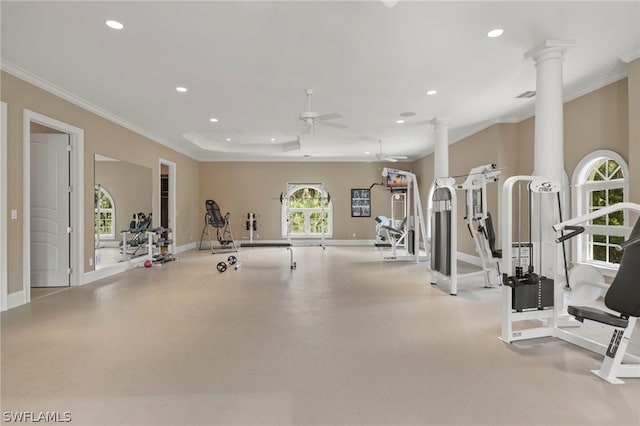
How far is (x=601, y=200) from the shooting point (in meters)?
4.79

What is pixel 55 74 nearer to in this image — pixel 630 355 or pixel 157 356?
pixel 157 356

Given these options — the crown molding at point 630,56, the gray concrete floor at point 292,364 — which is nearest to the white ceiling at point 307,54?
the crown molding at point 630,56

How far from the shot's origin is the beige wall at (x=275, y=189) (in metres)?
11.1

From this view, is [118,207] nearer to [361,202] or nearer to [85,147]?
[85,147]

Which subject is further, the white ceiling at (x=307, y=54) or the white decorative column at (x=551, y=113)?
the white decorative column at (x=551, y=113)

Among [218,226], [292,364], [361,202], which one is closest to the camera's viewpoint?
[292,364]

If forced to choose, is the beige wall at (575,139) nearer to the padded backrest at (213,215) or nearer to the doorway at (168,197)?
the padded backrest at (213,215)

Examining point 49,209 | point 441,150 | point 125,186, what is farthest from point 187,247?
point 441,150

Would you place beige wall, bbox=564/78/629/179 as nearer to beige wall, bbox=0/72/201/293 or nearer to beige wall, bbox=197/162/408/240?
beige wall, bbox=197/162/408/240

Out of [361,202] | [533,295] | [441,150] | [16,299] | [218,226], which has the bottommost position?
[16,299]

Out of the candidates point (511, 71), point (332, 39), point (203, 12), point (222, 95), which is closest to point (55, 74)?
point (222, 95)

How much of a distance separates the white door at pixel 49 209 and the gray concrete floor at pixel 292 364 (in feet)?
2.96

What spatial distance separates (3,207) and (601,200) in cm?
784

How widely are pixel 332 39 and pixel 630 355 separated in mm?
3719
